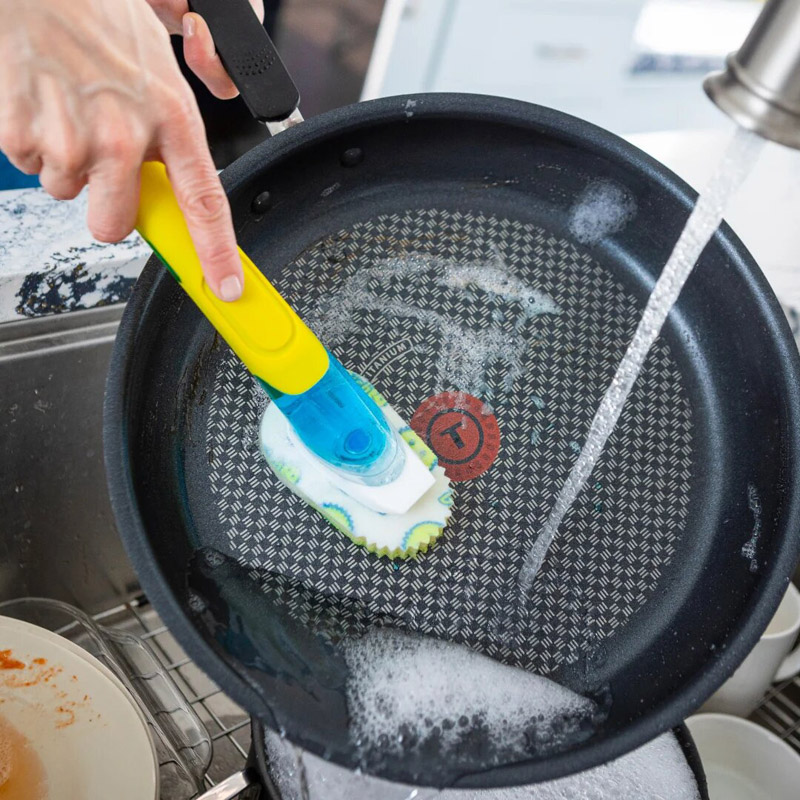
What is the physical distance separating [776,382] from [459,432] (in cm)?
21

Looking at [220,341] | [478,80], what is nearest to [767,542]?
[220,341]

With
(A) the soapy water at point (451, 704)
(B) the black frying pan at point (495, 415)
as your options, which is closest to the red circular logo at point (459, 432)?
(B) the black frying pan at point (495, 415)

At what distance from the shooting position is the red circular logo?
559 millimetres

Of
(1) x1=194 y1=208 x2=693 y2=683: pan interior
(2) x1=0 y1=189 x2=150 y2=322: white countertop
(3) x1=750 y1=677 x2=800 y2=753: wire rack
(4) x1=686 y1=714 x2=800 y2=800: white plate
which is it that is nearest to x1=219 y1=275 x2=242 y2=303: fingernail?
(1) x1=194 y1=208 x2=693 y2=683: pan interior

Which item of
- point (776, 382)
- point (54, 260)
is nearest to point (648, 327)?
point (776, 382)

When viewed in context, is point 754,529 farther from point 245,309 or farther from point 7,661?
point 7,661

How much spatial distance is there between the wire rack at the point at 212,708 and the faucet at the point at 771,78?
589mm

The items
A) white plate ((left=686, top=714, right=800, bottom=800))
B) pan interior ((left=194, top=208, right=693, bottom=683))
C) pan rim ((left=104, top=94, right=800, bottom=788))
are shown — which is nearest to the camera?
pan rim ((left=104, top=94, right=800, bottom=788))

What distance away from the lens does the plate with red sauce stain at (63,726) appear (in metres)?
0.57

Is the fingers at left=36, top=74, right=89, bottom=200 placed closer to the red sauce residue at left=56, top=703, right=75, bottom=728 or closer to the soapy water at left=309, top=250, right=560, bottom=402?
the soapy water at left=309, top=250, right=560, bottom=402

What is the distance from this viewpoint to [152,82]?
0.36m

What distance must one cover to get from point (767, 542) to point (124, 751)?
47cm

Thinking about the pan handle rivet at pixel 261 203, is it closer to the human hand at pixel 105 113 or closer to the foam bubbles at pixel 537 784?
the human hand at pixel 105 113

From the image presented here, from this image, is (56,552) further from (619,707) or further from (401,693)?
(619,707)
